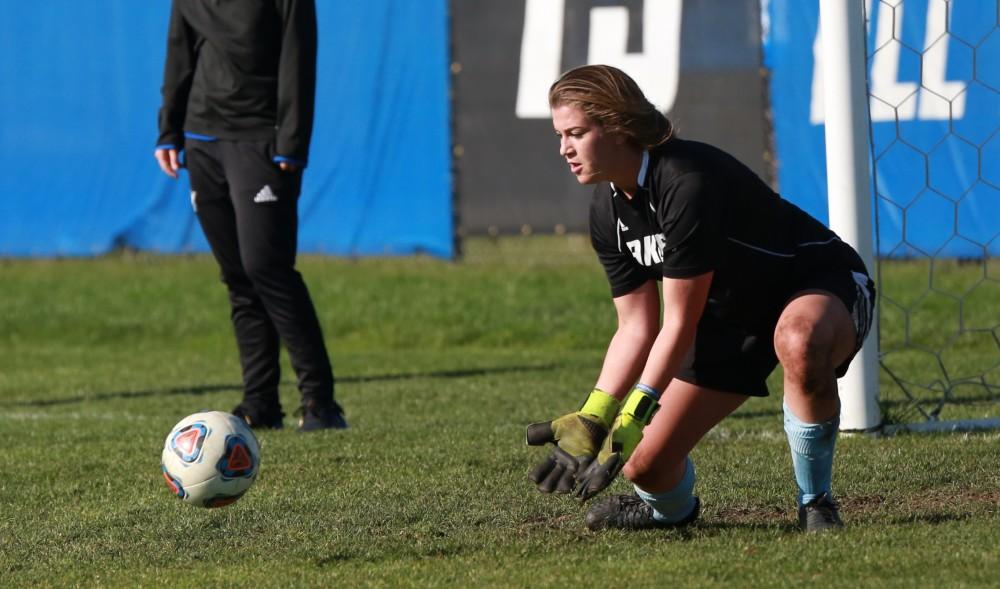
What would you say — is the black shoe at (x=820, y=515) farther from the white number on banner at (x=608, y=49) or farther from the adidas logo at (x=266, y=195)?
the white number on banner at (x=608, y=49)

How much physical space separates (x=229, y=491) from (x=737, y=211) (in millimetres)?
1932

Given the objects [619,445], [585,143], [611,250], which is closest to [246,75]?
[611,250]

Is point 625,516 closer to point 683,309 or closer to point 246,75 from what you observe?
point 683,309

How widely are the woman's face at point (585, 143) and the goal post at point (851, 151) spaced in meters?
2.17

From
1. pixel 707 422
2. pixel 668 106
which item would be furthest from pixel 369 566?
pixel 668 106

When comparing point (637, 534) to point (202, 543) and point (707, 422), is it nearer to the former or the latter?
point (707, 422)

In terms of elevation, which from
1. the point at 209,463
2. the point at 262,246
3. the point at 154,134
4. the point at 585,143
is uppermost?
the point at 585,143

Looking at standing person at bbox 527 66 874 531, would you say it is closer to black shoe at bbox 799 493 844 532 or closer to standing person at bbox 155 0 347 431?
black shoe at bbox 799 493 844 532

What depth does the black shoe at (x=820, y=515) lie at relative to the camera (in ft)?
14.7

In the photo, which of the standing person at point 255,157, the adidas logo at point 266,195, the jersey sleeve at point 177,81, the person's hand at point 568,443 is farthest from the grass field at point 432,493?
the jersey sleeve at point 177,81

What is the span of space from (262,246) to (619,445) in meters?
3.23

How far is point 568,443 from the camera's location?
4121 millimetres

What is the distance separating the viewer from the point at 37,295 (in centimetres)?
1265

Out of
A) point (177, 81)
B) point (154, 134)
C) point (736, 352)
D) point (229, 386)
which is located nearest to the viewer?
point (736, 352)
